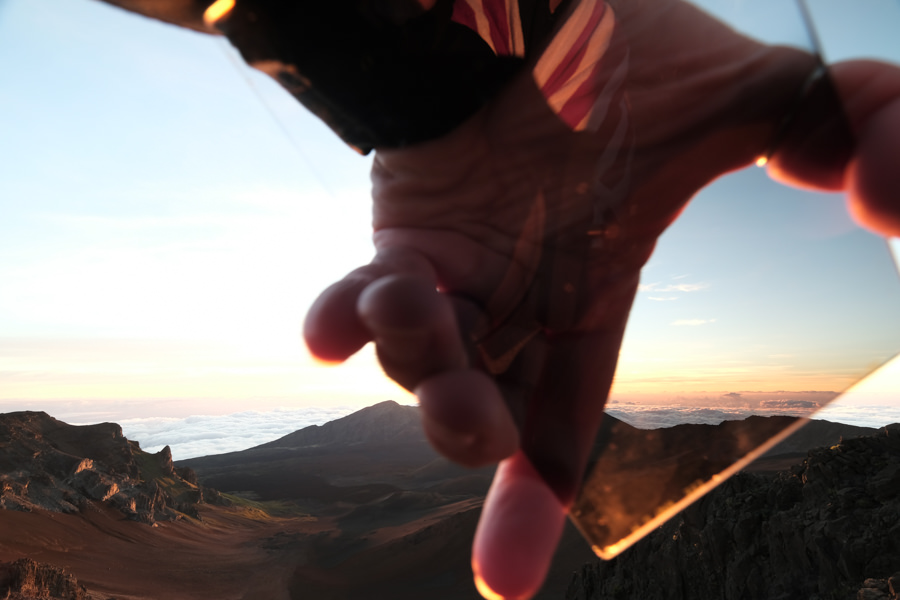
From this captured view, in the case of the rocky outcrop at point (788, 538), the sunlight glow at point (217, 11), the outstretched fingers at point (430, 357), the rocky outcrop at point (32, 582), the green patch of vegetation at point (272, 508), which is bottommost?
the green patch of vegetation at point (272, 508)

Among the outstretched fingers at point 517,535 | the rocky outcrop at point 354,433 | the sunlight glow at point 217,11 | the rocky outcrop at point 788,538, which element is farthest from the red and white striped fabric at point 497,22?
the rocky outcrop at point 354,433

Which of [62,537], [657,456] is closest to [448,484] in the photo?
[62,537]

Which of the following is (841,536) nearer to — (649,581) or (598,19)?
(649,581)

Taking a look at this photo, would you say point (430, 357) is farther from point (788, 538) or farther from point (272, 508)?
point (272, 508)

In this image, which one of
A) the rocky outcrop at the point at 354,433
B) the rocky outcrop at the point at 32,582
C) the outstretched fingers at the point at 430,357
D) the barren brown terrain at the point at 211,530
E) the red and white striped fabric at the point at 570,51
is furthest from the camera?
the rocky outcrop at the point at 354,433

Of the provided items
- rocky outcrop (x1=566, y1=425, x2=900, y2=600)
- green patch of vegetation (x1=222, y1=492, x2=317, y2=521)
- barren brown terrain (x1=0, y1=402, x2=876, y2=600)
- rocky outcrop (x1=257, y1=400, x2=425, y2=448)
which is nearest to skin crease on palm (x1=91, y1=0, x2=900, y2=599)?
rocky outcrop (x1=566, y1=425, x2=900, y2=600)

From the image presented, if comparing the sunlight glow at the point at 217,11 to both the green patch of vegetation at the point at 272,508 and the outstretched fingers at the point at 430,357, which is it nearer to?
the outstretched fingers at the point at 430,357

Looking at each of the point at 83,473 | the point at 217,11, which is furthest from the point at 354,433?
the point at 217,11
